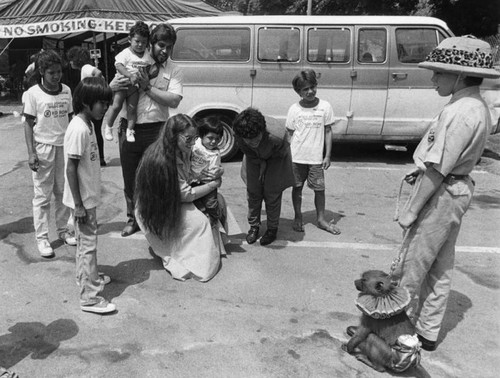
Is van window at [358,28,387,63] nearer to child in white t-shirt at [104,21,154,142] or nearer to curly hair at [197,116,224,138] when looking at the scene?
child in white t-shirt at [104,21,154,142]

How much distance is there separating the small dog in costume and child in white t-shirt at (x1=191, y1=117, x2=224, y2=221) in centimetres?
168

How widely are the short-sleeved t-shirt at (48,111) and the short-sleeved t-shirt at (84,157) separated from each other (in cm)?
90

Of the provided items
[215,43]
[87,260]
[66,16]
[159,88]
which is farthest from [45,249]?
[66,16]

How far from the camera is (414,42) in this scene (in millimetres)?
7375

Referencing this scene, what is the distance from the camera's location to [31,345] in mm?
2857

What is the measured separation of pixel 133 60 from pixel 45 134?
1.05 meters

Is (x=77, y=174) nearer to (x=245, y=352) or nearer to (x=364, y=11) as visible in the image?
(x=245, y=352)

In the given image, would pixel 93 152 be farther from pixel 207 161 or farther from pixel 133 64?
pixel 133 64

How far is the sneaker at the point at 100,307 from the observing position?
10.5 feet

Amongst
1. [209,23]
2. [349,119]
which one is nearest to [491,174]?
[349,119]

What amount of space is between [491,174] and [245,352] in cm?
586

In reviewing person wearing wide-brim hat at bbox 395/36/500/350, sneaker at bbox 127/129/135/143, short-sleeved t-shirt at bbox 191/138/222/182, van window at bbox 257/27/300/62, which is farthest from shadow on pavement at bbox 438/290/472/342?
van window at bbox 257/27/300/62

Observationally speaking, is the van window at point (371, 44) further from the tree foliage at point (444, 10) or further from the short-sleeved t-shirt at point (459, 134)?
the tree foliage at point (444, 10)

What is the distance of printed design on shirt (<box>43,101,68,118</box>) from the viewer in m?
3.97
